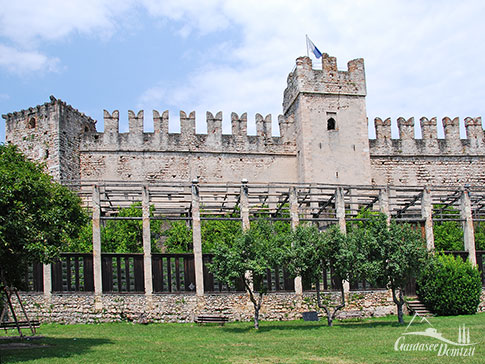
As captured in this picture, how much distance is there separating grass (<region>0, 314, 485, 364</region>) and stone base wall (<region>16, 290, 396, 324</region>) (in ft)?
3.51

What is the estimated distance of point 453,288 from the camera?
25078mm

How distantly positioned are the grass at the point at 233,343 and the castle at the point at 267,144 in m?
12.7

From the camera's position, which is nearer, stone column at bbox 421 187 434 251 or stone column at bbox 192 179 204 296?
stone column at bbox 192 179 204 296

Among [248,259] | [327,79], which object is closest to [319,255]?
[248,259]

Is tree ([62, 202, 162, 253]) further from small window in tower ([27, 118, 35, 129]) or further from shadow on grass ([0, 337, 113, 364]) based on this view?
shadow on grass ([0, 337, 113, 364])

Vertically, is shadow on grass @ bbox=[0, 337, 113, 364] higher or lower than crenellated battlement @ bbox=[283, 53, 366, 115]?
lower

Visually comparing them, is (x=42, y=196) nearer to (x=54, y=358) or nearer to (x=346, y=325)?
(x=54, y=358)

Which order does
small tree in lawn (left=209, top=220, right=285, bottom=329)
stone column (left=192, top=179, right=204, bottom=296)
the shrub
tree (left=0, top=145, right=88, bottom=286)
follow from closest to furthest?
1. tree (left=0, top=145, right=88, bottom=286)
2. small tree in lawn (left=209, top=220, right=285, bottom=329)
3. the shrub
4. stone column (left=192, top=179, right=204, bottom=296)

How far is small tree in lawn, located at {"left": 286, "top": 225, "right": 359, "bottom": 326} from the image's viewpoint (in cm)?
2152

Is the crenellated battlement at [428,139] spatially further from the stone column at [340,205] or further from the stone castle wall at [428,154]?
the stone column at [340,205]

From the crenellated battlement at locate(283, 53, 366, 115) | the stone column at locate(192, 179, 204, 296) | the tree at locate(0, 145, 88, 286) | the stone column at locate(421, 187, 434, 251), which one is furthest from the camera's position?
the crenellated battlement at locate(283, 53, 366, 115)

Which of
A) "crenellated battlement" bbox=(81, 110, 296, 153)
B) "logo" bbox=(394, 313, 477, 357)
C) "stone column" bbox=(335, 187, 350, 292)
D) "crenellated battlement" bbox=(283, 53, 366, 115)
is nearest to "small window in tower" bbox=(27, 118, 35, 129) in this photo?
"crenellated battlement" bbox=(81, 110, 296, 153)

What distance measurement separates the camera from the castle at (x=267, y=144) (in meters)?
33.3

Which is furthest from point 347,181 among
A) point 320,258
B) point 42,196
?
point 42,196
